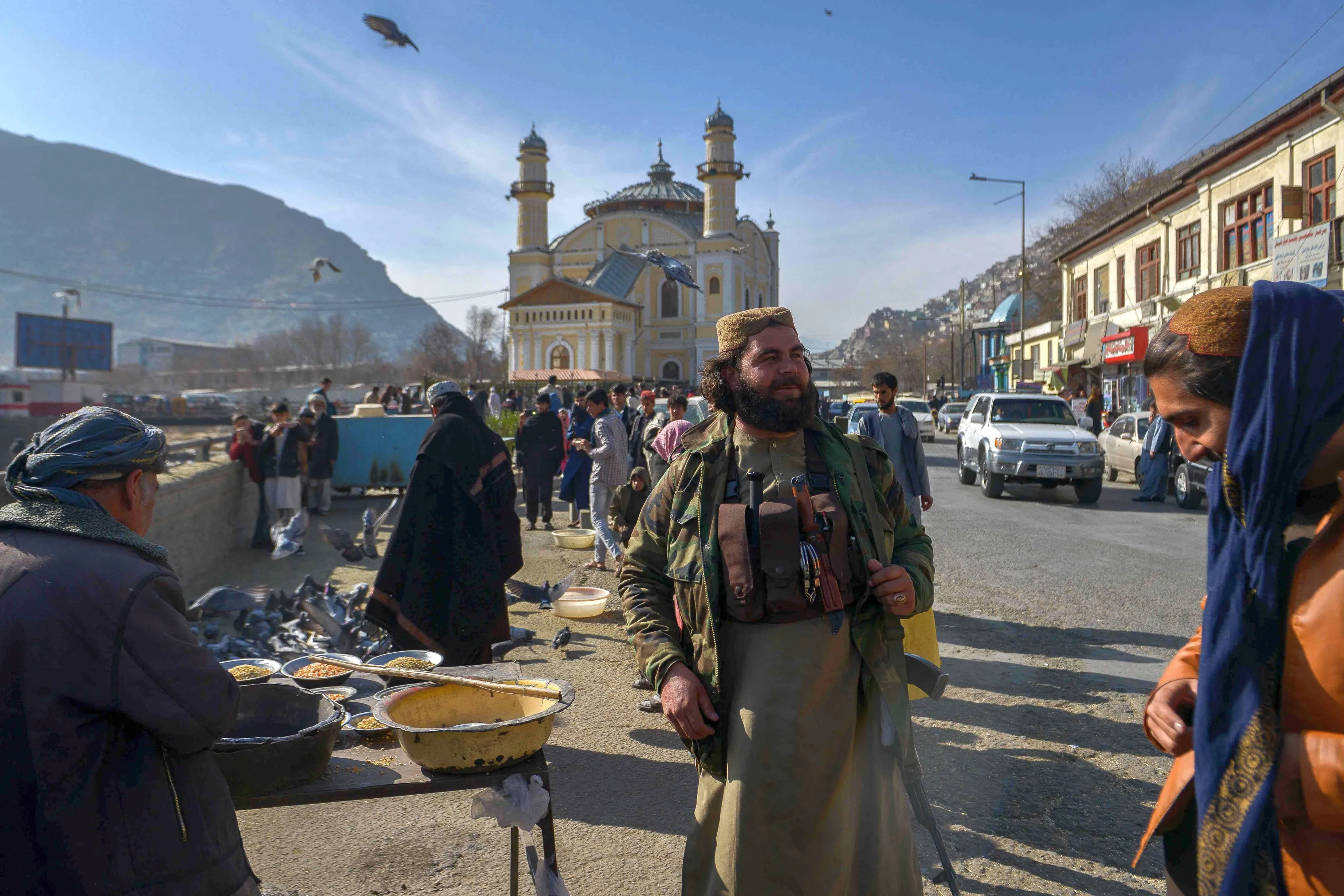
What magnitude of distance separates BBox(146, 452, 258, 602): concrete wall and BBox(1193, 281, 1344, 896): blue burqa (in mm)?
7714

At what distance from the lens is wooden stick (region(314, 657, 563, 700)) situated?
2654 mm

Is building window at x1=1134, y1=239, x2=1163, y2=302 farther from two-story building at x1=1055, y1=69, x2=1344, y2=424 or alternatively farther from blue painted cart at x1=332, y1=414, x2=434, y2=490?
blue painted cart at x1=332, y1=414, x2=434, y2=490

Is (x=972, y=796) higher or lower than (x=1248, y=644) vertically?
lower

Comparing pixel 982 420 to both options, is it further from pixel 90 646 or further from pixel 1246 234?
pixel 90 646

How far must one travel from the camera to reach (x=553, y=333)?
191 ft

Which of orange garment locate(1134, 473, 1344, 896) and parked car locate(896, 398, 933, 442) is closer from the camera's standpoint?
orange garment locate(1134, 473, 1344, 896)

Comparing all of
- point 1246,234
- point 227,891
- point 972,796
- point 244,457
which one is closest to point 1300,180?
point 1246,234

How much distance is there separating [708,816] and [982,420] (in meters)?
15.0

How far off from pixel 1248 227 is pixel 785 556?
78.6 feet

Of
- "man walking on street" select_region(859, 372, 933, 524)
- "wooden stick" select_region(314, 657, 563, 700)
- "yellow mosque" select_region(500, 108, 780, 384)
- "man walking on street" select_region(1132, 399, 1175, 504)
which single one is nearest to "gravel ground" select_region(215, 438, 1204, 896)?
"wooden stick" select_region(314, 657, 563, 700)

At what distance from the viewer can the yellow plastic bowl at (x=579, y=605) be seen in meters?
7.39

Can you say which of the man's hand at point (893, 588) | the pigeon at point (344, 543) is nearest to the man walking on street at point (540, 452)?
the pigeon at point (344, 543)

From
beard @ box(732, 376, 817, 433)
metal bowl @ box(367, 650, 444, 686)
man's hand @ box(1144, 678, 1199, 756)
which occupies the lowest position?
metal bowl @ box(367, 650, 444, 686)

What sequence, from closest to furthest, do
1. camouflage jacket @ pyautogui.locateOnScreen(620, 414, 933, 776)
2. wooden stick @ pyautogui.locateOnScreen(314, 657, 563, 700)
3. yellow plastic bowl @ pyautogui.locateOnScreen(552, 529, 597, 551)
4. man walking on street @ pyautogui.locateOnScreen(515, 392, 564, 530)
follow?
camouflage jacket @ pyautogui.locateOnScreen(620, 414, 933, 776) → wooden stick @ pyautogui.locateOnScreen(314, 657, 563, 700) → yellow plastic bowl @ pyautogui.locateOnScreen(552, 529, 597, 551) → man walking on street @ pyautogui.locateOnScreen(515, 392, 564, 530)
